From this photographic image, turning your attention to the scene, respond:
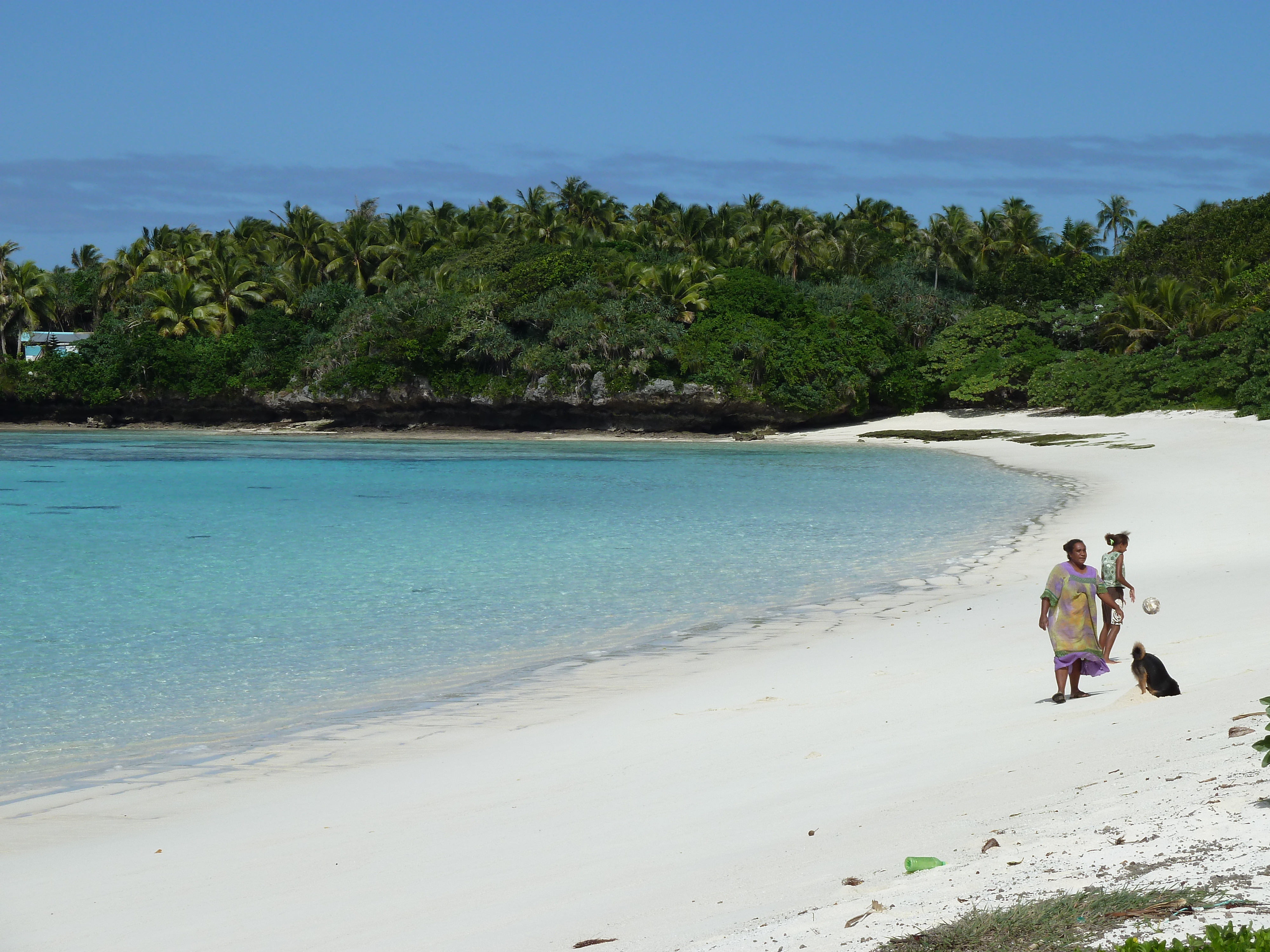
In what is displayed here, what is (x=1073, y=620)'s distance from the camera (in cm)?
734

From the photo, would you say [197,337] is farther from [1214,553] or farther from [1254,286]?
[1214,553]

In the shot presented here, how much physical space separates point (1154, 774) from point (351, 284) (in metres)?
65.7

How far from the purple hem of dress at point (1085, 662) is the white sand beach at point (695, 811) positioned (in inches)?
6.5

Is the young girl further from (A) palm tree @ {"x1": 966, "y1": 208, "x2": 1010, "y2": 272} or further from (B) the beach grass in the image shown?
(A) palm tree @ {"x1": 966, "y1": 208, "x2": 1010, "y2": 272}

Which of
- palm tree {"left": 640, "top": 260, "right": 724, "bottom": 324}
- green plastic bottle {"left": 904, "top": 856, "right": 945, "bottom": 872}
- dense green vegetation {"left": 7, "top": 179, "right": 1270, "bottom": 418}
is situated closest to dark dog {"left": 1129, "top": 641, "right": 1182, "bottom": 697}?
green plastic bottle {"left": 904, "top": 856, "right": 945, "bottom": 872}

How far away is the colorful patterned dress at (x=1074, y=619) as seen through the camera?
287 inches

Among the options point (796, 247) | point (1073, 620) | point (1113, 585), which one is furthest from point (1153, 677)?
point (796, 247)

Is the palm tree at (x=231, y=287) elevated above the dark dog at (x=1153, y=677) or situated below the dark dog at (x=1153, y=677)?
above

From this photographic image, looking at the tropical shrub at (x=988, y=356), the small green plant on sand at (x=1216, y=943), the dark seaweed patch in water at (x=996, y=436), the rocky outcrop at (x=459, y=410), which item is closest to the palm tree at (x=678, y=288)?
the rocky outcrop at (x=459, y=410)

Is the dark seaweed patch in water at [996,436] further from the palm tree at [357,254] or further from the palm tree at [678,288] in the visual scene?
the palm tree at [357,254]

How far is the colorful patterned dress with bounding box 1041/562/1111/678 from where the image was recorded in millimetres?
7285

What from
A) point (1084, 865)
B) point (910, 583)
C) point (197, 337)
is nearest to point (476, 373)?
point (197, 337)

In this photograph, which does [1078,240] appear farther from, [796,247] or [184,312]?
[184,312]

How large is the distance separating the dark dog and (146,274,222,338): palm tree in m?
64.7
